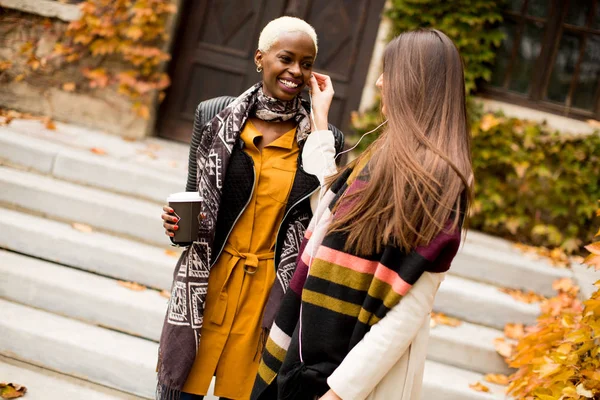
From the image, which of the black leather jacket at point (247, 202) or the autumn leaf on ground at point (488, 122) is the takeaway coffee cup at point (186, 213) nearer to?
the black leather jacket at point (247, 202)

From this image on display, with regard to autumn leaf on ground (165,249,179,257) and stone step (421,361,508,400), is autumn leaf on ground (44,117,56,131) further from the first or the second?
stone step (421,361,508,400)

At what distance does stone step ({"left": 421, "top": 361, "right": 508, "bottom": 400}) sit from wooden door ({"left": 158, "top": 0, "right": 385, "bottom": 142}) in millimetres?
2787

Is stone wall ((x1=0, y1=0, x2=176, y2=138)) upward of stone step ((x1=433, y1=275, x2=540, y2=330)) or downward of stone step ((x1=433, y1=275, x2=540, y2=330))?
upward

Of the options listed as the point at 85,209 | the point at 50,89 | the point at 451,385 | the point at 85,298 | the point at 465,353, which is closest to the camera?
the point at 451,385

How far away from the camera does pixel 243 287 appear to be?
2143 millimetres

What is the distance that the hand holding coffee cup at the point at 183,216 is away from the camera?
1933 mm

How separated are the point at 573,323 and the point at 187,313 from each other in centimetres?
196

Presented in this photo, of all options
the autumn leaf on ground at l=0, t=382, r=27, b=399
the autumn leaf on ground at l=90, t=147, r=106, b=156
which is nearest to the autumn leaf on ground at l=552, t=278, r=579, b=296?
the autumn leaf on ground at l=0, t=382, r=27, b=399

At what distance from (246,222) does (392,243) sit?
29.0 inches

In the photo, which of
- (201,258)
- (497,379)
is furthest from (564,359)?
(201,258)

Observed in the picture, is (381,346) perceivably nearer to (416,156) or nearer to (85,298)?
(416,156)

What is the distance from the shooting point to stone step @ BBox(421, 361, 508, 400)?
132 inches

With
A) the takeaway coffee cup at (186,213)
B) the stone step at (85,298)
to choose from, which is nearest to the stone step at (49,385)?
the stone step at (85,298)

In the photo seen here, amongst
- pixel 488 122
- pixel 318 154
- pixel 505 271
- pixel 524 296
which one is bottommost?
pixel 524 296
